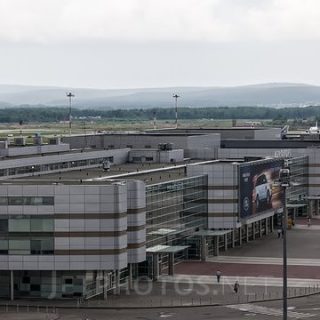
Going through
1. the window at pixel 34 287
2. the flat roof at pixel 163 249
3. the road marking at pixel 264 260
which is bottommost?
the road marking at pixel 264 260

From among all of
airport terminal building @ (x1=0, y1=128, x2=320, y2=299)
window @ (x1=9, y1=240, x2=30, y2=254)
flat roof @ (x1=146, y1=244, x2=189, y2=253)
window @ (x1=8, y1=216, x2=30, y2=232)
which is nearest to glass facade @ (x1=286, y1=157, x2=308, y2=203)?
airport terminal building @ (x1=0, y1=128, x2=320, y2=299)

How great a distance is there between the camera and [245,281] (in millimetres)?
95188

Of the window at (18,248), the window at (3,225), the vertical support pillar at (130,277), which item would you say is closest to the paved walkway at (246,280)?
the vertical support pillar at (130,277)

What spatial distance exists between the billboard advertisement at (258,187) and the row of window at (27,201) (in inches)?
1348

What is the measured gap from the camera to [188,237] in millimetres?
108688

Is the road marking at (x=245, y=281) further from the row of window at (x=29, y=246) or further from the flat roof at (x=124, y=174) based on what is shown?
the row of window at (x=29, y=246)

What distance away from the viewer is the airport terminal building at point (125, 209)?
3415 inches

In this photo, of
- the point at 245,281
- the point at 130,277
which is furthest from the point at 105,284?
the point at 245,281

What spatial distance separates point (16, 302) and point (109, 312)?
29.3ft

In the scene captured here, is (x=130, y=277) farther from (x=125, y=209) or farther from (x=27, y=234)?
(x=27, y=234)

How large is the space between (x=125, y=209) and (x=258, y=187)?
1468 inches

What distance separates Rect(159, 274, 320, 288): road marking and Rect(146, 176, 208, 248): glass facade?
3989 mm

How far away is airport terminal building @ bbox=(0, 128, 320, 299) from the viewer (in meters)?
86.8

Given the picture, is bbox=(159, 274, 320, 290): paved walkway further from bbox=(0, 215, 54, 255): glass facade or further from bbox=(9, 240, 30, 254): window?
bbox=(9, 240, 30, 254): window
